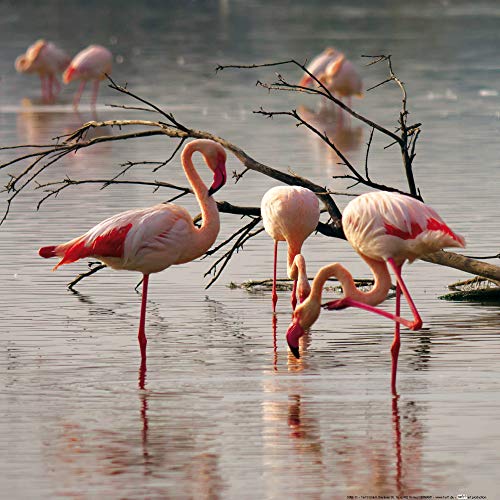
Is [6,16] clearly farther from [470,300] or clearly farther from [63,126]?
[470,300]

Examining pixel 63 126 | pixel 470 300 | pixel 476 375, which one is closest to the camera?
pixel 476 375

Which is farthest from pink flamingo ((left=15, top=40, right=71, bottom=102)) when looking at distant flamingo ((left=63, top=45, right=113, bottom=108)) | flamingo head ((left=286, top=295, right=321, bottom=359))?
flamingo head ((left=286, top=295, right=321, bottom=359))

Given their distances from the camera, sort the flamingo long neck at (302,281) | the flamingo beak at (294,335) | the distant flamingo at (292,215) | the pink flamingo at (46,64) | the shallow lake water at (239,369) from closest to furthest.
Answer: the shallow lake water at (239,369) → the flamingo beak at (294,335) → the flamingo long neck at (302,281) → the distant flamingo at (292,215) → the pink flamingo at (46,64)

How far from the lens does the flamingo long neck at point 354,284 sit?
761cm

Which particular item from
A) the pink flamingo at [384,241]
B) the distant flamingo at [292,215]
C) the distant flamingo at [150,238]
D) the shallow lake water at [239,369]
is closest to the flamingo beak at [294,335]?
the pink flamingo at [384,241]

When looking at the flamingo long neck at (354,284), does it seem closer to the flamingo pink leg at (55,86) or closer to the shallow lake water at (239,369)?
the shallow lake water at (239,369)

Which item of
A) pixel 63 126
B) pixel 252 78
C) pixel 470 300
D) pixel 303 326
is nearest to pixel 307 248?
pixel 470 300

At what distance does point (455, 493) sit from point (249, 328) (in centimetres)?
335

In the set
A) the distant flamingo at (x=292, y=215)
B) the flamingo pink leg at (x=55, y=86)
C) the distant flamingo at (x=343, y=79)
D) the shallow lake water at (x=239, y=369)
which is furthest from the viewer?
the flamingo pink leg at (x=55, y=86)

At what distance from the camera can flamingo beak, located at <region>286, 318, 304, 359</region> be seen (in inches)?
299

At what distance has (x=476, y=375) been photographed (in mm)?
7547

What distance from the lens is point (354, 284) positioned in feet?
26.0

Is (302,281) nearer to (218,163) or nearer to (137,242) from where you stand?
(218,163)

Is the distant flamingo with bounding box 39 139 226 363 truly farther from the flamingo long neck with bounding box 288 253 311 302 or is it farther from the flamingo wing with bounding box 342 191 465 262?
the flamingo wing with bounding box 342 191 465 262
